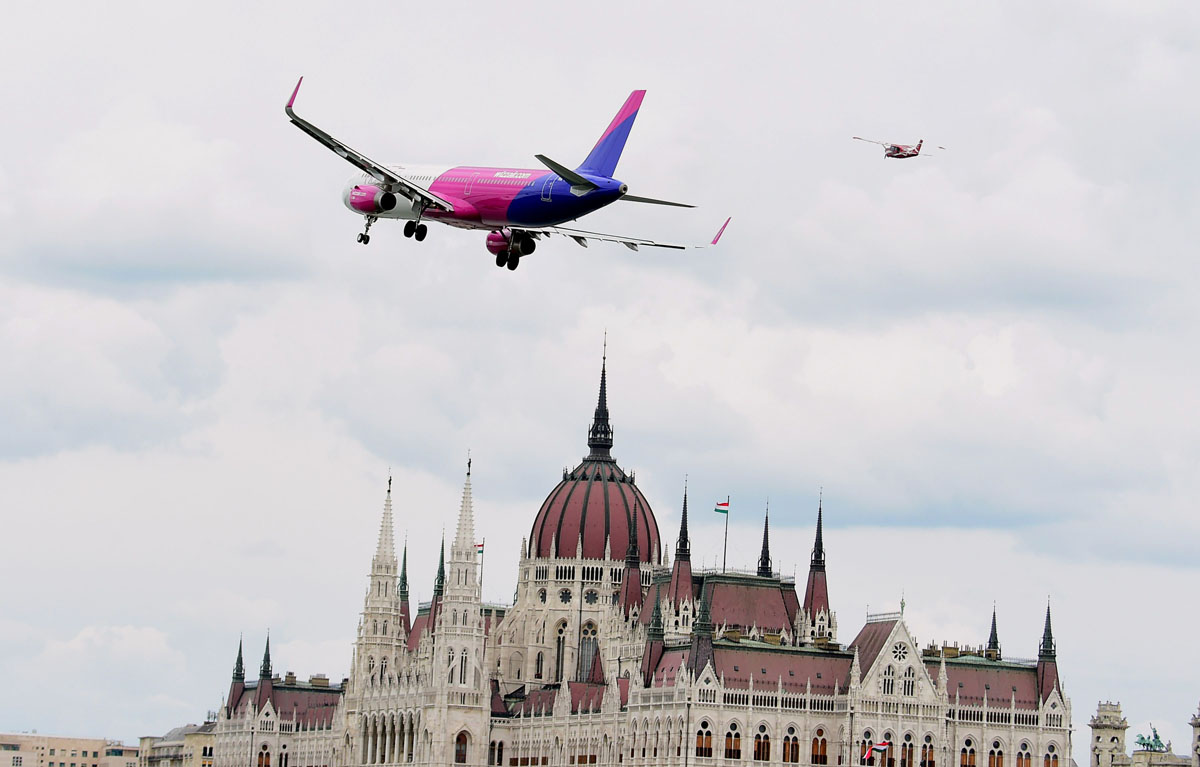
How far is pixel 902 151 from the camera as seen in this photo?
469 feet

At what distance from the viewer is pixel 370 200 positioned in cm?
12025

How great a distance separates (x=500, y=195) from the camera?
379ft

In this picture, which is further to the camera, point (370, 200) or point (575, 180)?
point (370, 200)

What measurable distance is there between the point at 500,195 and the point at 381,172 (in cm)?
596

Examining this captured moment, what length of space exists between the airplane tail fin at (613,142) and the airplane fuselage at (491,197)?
Result: 5.24 ft

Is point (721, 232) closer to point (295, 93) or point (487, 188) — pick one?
point (487, 188)

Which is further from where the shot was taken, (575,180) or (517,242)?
(517,242)

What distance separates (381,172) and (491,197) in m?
5.38

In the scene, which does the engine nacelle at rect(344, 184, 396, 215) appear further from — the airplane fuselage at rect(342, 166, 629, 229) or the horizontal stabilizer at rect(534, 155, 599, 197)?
the horizontal stabilizer at rect(534, 155, 599, 197)

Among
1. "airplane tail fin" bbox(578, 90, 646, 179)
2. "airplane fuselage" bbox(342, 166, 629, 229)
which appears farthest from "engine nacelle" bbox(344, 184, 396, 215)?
"airplane tail fin" bbox(578, 90, 646, 179)

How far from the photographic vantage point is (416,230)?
121312mm

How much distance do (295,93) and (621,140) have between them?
15.9 m

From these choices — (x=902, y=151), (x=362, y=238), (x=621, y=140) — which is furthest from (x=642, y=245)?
(x=902, y=151)

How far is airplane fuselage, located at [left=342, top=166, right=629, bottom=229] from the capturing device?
112750mm
